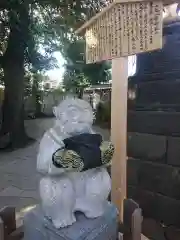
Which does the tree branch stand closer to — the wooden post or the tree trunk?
the tree trunk

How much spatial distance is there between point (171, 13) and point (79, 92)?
129 inches

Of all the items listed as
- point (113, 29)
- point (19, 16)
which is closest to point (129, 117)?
point (113, 29)

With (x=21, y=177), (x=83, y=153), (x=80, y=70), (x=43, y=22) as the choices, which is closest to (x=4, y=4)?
(x=43, y=22)

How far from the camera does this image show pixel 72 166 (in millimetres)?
1122

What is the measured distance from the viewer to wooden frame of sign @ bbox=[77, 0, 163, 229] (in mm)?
1551

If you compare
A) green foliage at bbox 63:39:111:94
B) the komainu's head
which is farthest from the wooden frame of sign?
green foliage at bbox 63:39:111:94

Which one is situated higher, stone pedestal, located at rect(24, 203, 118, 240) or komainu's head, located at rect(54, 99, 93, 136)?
komainu's head, located at rect(54, 99, 93, 136)

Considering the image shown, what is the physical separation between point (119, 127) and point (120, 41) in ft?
1.74

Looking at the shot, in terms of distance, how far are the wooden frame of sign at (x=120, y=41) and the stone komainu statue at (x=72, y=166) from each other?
0.58 meters

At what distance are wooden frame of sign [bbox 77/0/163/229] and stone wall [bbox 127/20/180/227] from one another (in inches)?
31.7

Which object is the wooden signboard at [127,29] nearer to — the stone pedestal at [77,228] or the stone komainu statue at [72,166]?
the stone komainu statue at [72,166]

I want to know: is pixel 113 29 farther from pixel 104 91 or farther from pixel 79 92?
pixel 104 91

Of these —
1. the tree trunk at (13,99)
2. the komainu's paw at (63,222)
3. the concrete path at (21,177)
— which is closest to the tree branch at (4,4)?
the tree trunk at (13,99)

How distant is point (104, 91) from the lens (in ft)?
22.9
